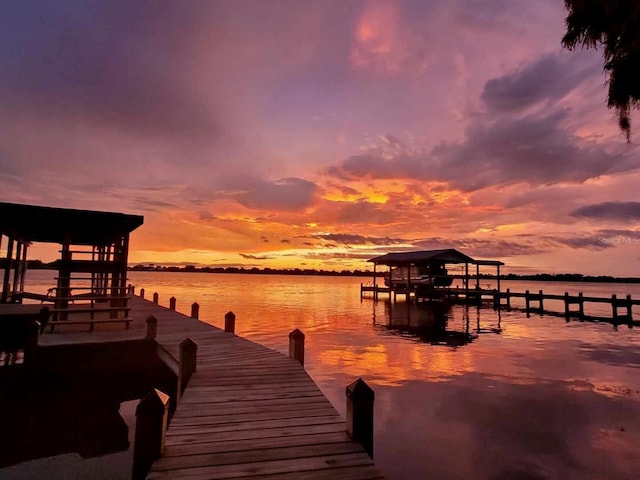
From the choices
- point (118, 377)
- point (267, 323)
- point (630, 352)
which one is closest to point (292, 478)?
point (118, 377)

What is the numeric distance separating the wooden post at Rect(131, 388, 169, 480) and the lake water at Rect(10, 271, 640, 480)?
17.3 ft

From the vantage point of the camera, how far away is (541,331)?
98.6 feet

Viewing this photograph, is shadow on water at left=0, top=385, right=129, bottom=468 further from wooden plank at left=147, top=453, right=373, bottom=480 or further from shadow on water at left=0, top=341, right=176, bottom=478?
wooden plank at left=147, top=453, right=373, bottom=480

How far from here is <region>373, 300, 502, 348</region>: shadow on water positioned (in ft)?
86.4

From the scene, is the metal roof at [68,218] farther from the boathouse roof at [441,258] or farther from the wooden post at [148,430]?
the boathouse roof at [441,258]

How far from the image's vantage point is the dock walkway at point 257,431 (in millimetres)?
5168

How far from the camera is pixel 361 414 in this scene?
5.98 m

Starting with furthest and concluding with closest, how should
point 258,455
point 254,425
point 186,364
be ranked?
1. point 186,364
2. point 254,425
3. point 258,455

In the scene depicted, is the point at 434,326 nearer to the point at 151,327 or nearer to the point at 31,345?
the point at 151,327

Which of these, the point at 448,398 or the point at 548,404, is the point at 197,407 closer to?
the point at 448,398

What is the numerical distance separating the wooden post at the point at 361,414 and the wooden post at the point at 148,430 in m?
2.67

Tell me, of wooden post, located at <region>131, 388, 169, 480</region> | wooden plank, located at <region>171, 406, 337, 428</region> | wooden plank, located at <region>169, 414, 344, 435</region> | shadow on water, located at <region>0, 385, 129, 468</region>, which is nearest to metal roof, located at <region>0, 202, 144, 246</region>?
shadow on water, located at <region>0, 385, 129, 468</region>

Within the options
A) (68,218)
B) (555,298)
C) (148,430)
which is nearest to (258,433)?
(148,430)

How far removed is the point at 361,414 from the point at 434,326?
91.8 ft
